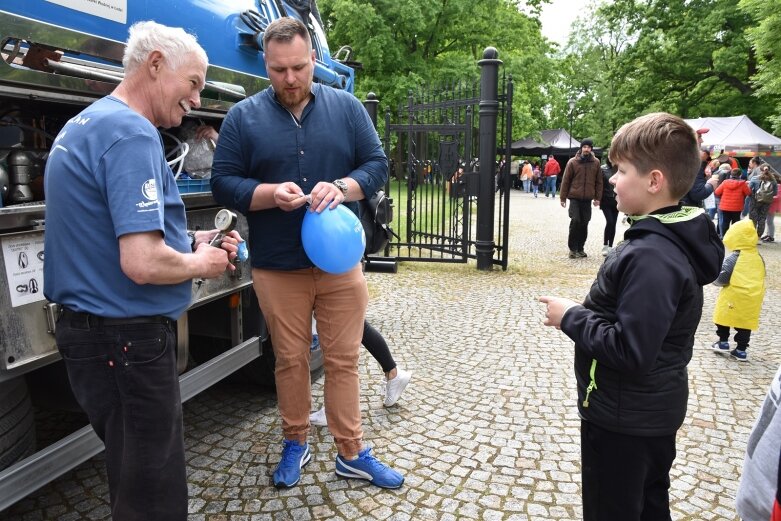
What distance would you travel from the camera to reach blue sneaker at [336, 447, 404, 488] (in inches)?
110

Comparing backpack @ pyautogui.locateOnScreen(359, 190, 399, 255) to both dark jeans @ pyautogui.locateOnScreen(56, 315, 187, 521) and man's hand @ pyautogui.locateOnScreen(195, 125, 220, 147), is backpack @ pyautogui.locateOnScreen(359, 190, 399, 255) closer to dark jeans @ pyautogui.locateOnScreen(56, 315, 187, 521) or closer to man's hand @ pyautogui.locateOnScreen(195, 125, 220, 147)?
man's hand @ pyautogui.locateOnScreen(195, 125, 220, 147)

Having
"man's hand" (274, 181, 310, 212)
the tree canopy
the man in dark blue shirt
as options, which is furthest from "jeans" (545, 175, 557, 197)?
"man's hand" (274, 181, 310, 212)

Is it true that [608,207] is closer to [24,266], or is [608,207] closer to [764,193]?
[764,193]

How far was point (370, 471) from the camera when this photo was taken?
9.23 ft

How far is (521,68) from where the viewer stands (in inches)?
947

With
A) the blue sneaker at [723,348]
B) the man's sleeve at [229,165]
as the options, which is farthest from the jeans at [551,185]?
the man's sleeve at [229,165]

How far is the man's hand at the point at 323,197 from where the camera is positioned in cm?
237

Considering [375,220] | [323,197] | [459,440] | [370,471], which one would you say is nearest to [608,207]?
[459,440]

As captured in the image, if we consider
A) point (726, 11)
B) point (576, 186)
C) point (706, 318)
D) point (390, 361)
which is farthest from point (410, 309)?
point (726, 11)

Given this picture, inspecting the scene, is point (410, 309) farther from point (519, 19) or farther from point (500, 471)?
point (519, 19)

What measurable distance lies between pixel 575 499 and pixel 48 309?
2317 mm

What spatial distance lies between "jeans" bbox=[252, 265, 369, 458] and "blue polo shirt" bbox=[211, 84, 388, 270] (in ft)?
0.36

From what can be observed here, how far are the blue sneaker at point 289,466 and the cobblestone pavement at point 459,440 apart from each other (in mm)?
47

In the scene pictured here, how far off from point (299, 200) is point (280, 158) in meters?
0.29
